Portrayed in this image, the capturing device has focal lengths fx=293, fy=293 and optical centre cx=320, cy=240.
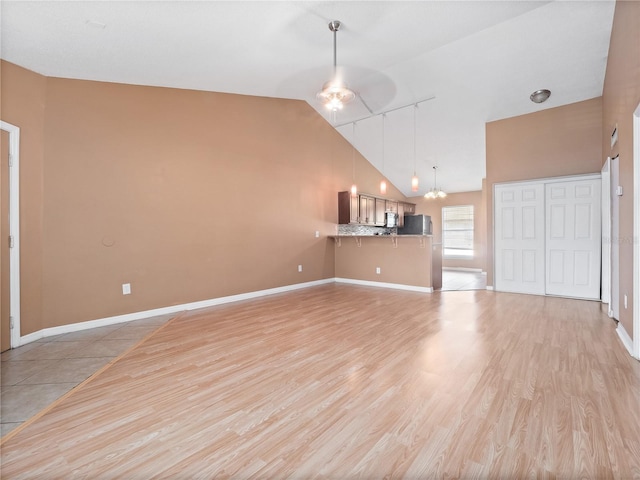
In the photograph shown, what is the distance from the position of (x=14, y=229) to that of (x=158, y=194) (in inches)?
58.0

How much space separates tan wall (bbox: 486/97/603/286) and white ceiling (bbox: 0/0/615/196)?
0.71ft

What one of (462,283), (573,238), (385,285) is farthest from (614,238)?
(385,285)

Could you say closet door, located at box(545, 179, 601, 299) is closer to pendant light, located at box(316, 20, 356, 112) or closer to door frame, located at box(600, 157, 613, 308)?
door frame, located at box(600, 157, 613, 308)

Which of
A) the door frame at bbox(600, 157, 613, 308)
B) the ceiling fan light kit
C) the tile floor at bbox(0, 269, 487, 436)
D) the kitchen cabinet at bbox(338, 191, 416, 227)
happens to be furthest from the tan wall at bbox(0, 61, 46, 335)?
the door frame at bbox(600, 157, 613, 308)

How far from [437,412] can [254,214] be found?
4156 millimetres

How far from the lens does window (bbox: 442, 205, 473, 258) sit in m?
9.16

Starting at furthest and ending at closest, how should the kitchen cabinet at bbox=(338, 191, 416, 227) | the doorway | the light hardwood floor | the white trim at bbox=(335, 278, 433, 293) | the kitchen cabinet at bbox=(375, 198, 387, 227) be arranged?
the kitchen cabinet at bbox=(375, 198, 387, 227) < the kitchen cabinet at bbox=(338, 191, 416, 227) < the white trim at bbox=(335, 278, 433, 293) < the doorway < the light hardwood floor

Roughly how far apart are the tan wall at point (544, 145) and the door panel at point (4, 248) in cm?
695

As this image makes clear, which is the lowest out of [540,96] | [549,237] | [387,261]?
[387,261]

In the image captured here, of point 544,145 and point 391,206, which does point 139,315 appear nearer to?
point 544,145

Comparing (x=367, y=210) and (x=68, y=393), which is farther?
(x=367, y=210)

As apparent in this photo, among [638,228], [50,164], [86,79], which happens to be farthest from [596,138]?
[50,164]

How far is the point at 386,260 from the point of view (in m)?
6.08

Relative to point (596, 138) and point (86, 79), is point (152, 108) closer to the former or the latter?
point (86, 79)
